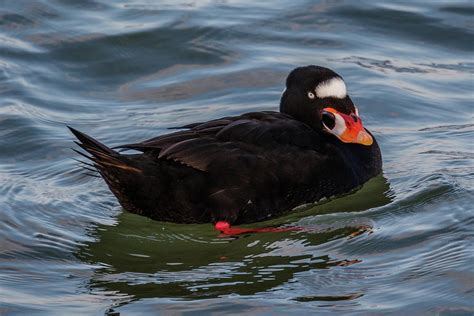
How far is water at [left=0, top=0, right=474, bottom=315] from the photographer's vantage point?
5664 millimetres

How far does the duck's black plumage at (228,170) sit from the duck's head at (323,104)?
232 millimetres

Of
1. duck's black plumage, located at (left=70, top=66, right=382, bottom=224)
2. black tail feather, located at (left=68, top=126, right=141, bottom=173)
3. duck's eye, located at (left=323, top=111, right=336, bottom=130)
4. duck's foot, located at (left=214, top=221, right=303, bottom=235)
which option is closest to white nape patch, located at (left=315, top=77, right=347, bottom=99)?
duck's eye, located at (left=323, top=111, right=336, bottom=130)

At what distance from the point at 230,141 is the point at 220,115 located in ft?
6.91

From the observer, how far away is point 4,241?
6387 mm

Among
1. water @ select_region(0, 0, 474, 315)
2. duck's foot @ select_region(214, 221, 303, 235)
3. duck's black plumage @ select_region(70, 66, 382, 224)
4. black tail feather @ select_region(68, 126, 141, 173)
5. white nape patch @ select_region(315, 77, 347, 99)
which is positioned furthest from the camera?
white nape patch @ select_region(315, 77, 347, 99)

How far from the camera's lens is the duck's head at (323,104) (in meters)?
7.23

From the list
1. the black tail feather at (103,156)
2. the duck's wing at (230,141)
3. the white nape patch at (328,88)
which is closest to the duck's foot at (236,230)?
the duck's wing at (230,141)

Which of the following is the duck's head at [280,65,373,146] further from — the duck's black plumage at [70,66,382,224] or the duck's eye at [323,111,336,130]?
the duck's black plumage at [70,66,382,224]

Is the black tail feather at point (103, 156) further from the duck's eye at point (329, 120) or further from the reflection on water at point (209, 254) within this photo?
the duck's eye at point (329, 120)

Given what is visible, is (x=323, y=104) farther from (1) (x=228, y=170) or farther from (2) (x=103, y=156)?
(2) (x=103, y=156)

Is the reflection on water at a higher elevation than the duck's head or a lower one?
lower

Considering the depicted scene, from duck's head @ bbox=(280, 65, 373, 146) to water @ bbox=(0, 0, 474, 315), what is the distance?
0.40m

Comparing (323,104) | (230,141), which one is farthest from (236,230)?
(323,104)

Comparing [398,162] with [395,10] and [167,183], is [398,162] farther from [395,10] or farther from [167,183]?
[395,10]
